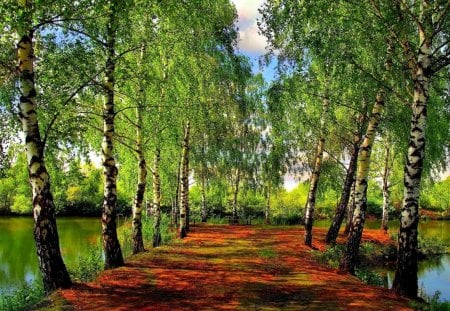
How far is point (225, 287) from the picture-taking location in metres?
11.5

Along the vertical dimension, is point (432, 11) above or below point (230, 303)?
above

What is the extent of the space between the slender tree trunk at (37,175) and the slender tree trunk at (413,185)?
8.58m

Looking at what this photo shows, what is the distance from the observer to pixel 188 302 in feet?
32.2

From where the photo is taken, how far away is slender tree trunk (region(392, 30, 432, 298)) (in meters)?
11.0

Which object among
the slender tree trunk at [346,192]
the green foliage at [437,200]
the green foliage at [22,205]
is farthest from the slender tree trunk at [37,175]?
the green foliage at [437,200]

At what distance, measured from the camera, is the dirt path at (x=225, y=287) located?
31.9ft

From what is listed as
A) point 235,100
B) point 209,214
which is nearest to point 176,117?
point 235,100

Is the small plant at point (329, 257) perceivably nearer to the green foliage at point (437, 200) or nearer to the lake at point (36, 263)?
the lake at point (36, 263)

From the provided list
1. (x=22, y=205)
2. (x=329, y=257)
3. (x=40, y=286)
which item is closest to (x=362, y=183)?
(x=329, y=257)

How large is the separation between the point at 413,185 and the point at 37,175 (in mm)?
9147

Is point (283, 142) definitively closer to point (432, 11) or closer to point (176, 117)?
point (176, 117)

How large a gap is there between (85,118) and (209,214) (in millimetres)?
38145

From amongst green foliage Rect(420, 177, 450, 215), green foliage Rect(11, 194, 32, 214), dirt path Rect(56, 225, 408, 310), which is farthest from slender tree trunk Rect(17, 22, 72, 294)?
green foliage Rect(420, 177, 450, 215)

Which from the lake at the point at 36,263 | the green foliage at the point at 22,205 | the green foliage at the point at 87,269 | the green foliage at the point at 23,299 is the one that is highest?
the green foliage at the point at 22,205
